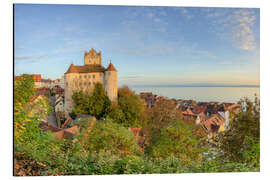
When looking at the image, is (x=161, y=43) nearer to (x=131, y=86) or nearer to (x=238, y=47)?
(x=131, y=86)

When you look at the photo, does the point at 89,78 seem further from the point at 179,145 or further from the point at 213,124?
the point at 213,124

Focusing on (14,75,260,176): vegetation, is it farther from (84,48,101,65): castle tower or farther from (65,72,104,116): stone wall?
(84,48,101,65): castle tower

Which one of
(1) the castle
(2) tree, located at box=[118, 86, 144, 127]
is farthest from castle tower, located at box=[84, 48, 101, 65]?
(2) tree, located at box=[118, 86, 144, 127]

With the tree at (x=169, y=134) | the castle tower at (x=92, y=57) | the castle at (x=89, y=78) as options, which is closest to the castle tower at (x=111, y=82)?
the castle at (x=89, y=78)

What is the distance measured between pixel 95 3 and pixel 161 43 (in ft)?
4.21

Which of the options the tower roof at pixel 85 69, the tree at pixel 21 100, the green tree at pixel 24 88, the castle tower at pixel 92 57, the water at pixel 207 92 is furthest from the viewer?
the water at pixel 207 92

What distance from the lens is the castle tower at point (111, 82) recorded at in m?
3.13

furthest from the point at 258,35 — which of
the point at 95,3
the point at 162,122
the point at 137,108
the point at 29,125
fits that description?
the point at 29,125

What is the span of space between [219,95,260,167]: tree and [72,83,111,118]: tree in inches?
84.2

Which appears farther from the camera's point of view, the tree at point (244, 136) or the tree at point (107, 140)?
the tree at point (244, 136)

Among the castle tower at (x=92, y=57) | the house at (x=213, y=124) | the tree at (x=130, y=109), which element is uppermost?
the castle tower at (x=92, y=57)

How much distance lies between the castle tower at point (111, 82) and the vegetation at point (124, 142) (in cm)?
11

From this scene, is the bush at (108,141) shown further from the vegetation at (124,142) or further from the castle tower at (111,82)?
the castle tower at (111,82)

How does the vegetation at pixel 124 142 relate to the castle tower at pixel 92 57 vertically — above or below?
below
